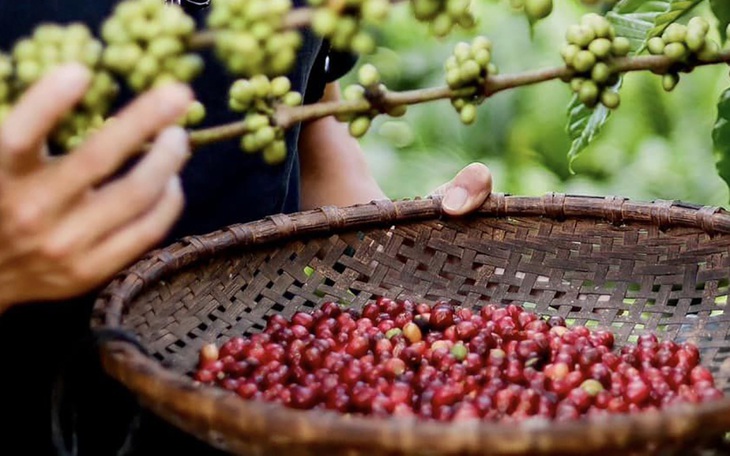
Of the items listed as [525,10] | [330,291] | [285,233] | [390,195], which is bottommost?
[390,195]

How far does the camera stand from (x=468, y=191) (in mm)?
1602

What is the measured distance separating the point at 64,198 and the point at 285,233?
0.68 m

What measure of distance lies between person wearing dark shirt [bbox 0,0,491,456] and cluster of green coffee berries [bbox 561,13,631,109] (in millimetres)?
427

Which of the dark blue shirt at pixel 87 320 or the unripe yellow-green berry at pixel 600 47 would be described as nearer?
the unripe yellow-green berry at pixel 600 47

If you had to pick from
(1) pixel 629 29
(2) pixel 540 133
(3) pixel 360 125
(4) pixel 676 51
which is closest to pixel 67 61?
(3) pixel 360 125

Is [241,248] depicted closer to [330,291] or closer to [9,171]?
[330,291]

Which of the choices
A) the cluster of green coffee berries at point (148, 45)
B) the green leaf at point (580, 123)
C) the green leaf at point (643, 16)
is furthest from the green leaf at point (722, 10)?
the cluster of green coffee berries at point (148, 45)

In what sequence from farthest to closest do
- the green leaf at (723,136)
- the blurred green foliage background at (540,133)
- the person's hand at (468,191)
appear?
the blurred green foliage background at (540,133)
the person's hand at (468,191)
the green leaf at (723,136)

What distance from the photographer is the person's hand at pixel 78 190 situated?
2.62 ft

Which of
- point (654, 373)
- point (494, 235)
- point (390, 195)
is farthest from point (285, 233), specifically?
point (390, 195)

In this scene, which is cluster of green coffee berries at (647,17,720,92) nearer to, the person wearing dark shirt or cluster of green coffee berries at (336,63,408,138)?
cluster of green coffee berries at (336,63,408,138)

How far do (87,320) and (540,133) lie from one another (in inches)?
120

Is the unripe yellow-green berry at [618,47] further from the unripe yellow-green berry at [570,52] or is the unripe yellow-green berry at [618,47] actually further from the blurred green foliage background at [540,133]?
the blurred green foliage background at [540,133]

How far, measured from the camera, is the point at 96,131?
2.93 feet
